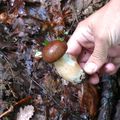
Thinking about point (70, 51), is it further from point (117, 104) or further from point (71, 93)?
point (117, 104)

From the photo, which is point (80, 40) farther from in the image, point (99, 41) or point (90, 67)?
point (99, 41)

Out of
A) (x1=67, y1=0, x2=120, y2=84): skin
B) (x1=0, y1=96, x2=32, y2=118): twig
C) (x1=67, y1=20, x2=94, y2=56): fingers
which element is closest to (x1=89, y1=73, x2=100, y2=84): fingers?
(x1=67, y1=0, x2=120, y2=84): skin

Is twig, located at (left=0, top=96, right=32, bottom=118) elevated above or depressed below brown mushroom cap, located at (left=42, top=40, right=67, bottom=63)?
below

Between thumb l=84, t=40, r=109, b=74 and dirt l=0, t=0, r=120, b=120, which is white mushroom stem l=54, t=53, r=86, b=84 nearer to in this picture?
thumb l=84, t=40, r=109, b=74

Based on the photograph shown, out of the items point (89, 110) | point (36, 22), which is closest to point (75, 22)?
point (36, 22)

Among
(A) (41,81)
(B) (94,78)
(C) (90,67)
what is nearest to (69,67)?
(C) (90,67)

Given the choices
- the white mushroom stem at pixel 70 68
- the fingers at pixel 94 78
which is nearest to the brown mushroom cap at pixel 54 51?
the white mushroom stem at pixel 70 68
